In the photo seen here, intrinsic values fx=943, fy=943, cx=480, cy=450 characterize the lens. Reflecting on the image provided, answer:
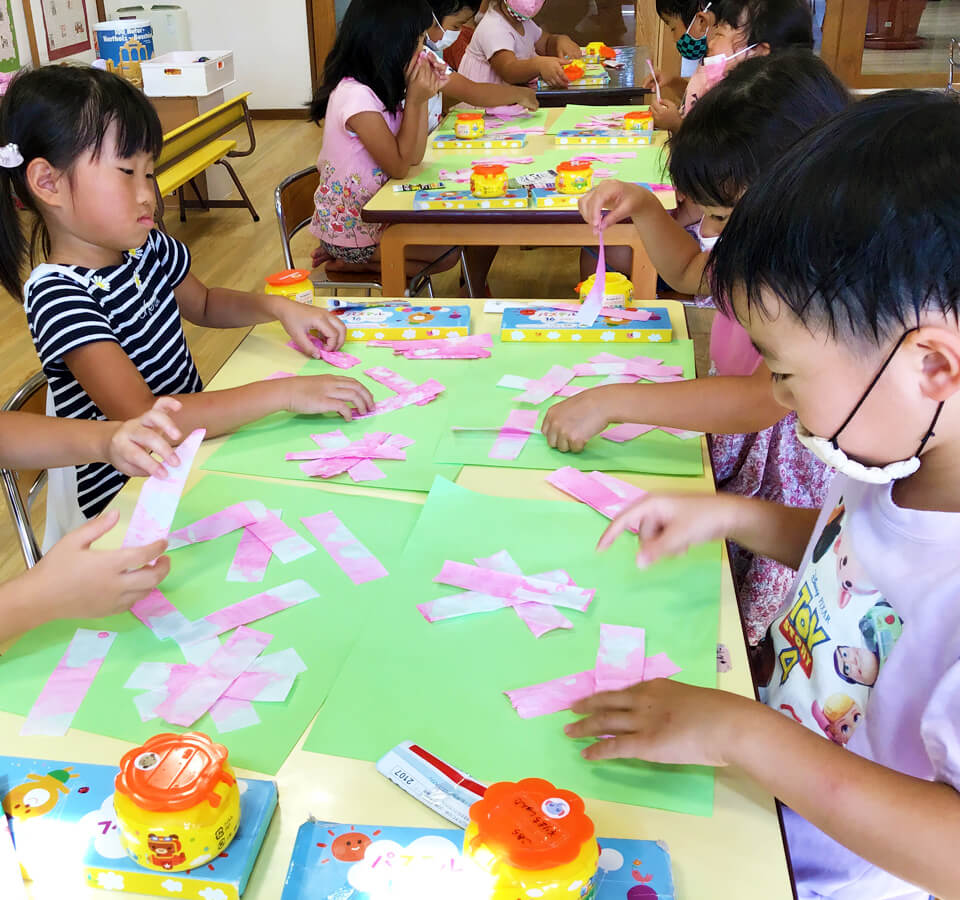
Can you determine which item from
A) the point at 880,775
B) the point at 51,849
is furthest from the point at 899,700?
the point at 51,849

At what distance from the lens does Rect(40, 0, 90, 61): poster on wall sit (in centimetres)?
566

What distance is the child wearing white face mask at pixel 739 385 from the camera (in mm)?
1244

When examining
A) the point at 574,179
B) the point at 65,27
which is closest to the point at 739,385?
the point at 574,179

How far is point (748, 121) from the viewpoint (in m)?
1.31

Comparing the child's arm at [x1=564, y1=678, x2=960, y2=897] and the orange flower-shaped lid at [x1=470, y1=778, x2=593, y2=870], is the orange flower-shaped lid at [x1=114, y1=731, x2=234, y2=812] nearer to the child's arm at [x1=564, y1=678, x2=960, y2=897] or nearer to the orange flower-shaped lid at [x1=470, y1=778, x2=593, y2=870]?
the orange flower-shaped lid at [x1=470, y1=778, x2=593, y2=870]

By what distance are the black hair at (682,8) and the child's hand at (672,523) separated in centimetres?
293

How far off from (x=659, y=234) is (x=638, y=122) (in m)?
1.33

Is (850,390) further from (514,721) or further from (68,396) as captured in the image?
(68,396)

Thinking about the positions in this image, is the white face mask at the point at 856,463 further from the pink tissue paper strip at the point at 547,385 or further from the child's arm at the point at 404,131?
the child's arm at the point at 404,131

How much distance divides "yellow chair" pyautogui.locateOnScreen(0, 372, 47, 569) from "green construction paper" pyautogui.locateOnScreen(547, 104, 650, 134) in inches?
81.0

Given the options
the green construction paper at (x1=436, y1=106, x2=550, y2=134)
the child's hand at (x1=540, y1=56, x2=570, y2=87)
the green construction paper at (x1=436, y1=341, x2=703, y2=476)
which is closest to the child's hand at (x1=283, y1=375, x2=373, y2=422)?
the green construction paper at (x1=436, y1=341, x2=703, y2=476)

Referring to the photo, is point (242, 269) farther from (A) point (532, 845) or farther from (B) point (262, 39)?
(A) point (532, 845)

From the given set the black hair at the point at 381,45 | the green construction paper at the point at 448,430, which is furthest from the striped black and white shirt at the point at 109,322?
the black hair at the point at 381,45

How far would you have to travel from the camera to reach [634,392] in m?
1.25
